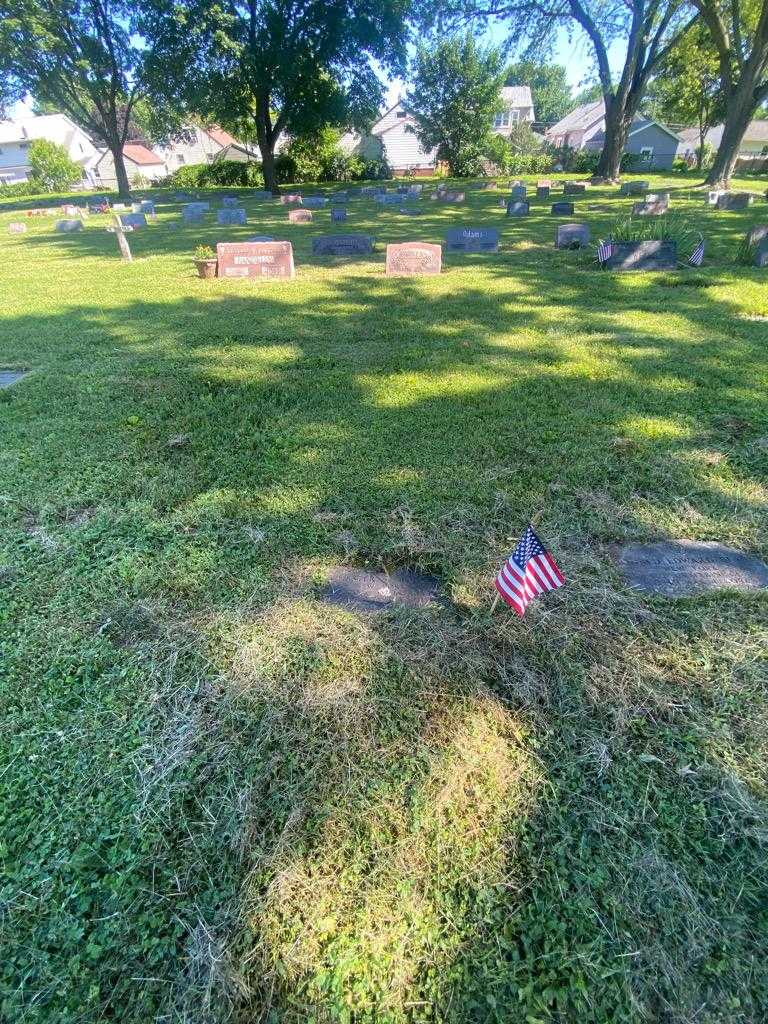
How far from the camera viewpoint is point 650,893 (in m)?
1.51

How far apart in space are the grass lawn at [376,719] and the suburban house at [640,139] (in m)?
57.1

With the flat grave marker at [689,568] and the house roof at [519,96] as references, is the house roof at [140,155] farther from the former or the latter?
the flat grave marker at [689,568]

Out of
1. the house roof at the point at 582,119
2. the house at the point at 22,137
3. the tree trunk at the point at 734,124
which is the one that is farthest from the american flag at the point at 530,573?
the house roof at the point at 582,119

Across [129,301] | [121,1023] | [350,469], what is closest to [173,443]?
[350,469]

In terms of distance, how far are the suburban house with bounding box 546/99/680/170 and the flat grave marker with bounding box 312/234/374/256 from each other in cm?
4838

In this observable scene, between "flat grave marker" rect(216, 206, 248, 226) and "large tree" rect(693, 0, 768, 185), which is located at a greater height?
"large tree" rect(693, 0, 768, 185)

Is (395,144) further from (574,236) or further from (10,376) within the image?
(10,376)

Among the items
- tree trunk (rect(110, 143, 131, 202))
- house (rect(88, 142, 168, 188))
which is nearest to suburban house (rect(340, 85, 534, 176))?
tree trunk (rect(110, 143, 131, 202))

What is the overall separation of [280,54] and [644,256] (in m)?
25.6

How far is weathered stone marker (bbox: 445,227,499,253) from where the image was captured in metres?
11.4

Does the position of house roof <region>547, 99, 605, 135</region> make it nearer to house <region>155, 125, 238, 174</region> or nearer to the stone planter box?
house <region>155, 125, 238, 174</region>

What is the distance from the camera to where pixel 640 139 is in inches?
2095

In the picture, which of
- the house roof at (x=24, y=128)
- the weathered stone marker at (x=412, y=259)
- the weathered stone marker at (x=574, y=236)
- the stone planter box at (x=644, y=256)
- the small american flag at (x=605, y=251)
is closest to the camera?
the stone planter box at (x=644, y=256)

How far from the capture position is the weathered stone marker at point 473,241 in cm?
1140
